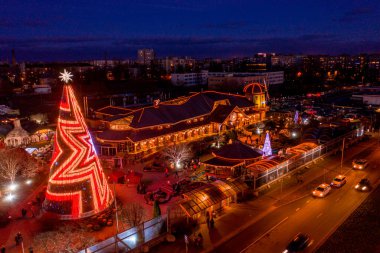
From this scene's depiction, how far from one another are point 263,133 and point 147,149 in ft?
62.8

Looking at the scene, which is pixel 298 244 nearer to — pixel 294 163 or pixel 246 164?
pixel 246 164

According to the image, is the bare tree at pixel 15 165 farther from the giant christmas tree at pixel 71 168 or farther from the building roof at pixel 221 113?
the building roof at pixel 221 113

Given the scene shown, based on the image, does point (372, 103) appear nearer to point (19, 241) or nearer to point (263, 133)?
point (263, 133)

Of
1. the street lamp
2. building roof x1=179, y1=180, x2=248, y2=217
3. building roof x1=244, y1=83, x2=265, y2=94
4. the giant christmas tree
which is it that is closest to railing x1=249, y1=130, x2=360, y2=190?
building roof x1=179, y1=180, x2=248, y2=217

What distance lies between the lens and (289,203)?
2628 cm

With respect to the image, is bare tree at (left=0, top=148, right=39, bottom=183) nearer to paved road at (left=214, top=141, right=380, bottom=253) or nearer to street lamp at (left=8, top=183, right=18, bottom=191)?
street lamp at (left=8, top=183, right=18, bottom=191)

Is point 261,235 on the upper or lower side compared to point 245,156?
lower

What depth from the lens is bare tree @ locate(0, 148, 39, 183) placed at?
29.7 m

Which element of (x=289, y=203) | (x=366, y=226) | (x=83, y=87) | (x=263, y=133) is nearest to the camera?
(x=366, y=226)

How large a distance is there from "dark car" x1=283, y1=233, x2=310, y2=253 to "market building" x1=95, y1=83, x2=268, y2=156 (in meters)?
21.9

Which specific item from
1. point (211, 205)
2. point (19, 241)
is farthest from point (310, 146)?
point (19, 241)

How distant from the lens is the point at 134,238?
1952cm

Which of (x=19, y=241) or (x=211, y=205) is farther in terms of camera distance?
(x=211, y=205)

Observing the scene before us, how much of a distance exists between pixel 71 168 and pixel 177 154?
1438 cm
